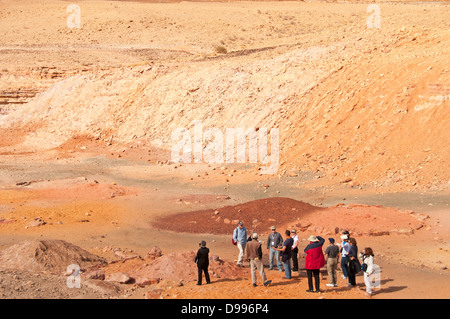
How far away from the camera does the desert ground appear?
1478 cm

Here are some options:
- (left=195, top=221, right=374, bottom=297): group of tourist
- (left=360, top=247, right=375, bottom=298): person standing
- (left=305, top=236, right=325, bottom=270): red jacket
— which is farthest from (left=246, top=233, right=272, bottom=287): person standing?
(left=360, top=247, right=375, bottom=298): person standing

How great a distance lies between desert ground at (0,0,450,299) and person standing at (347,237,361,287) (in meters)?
0.22

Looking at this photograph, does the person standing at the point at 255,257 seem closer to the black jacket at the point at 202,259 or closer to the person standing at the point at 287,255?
the person standing at the point at 287,255

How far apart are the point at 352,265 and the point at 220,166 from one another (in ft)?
54.8

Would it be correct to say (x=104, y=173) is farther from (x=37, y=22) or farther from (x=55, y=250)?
(x=37, y=22)

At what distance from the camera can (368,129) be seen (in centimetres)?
2750

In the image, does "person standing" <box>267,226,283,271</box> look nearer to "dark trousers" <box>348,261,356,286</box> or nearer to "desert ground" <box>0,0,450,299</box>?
"desert ground" <box>0,0,450,299</box>

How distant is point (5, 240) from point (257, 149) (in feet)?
45.1

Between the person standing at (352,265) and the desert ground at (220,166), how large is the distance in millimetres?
218

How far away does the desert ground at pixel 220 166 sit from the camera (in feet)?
48.5

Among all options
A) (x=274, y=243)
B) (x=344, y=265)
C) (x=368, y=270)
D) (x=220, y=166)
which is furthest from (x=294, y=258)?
(x=220, y=166)

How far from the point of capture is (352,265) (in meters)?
13.2

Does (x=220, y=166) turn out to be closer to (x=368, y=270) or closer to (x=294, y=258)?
(x=294, y=258)

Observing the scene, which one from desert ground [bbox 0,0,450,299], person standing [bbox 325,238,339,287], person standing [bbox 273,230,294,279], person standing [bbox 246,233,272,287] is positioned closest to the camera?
person standing [bbox 325,238,339,287]
